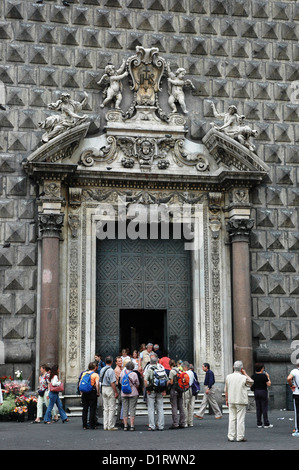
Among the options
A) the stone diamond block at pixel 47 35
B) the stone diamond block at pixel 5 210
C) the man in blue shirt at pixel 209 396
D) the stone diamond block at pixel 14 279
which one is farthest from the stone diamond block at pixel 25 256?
the stone diamond block at pixel 47 35

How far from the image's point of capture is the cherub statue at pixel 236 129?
71.3 feet

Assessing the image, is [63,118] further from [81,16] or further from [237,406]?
[237,406]

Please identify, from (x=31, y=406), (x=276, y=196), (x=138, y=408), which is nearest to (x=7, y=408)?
(x=31, y=406)

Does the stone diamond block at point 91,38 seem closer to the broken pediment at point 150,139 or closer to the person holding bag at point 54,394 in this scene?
the broken pediment at point 150,139

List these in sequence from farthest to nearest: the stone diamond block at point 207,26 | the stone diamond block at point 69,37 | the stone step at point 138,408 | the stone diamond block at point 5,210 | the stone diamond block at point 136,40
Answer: the stone diamond block at point 207,26 → the stone diamond block at point 136,40 → the stone diamond block at point 69,37 → the stone diamond block at point 5,210 → the stone step at point 138,408

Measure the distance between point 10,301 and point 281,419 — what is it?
25.5 feet

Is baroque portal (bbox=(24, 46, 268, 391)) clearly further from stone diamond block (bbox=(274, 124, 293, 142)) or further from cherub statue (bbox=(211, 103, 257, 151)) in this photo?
stone diamond block (bbox=(274, 124, 293, 142))

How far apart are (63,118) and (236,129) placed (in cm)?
499

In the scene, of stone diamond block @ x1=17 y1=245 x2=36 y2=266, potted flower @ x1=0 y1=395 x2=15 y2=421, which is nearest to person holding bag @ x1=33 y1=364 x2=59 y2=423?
potted flower @ x1=0 y1=395 x2=15 y2=421

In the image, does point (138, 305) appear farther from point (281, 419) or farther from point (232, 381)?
point (232, 381)

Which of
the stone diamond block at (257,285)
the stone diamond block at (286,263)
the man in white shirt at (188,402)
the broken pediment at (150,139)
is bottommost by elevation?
the man in white shirt at (188,402)

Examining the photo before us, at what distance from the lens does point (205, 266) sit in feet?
71.8

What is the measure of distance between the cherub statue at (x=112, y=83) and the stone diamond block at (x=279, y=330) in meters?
7.77

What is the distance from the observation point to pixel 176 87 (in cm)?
2242
